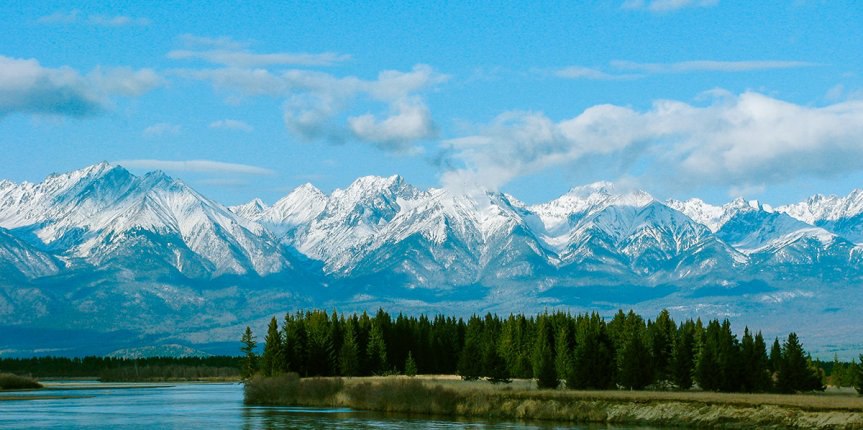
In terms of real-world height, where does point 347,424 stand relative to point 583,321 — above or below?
below

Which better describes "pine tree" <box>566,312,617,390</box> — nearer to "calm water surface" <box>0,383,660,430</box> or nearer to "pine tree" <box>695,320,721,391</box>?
"pine tree" <box>695,320,721,391</box>

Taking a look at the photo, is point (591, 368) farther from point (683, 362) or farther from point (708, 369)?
point (708, 369)

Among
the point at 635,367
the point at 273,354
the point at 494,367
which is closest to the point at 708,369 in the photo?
the point at 635,367

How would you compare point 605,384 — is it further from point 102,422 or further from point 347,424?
point 102,422

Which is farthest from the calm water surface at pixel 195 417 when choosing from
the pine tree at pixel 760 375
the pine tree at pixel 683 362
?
the pine tree at pixel 683 362

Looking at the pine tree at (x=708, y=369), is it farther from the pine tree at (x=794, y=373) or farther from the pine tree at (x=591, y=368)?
the pine tree at (x=591, y=368)

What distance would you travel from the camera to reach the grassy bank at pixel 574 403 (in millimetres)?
113463

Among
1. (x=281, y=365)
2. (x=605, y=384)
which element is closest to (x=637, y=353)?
(x=605, y=384)

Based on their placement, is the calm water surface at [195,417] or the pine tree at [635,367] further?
the pine tree at [635,367]

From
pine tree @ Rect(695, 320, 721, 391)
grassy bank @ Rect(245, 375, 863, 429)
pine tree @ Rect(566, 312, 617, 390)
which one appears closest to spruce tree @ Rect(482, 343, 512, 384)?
grassy bank @ Rect(245, 375, 863, 429)

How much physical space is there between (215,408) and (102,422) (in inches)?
1130

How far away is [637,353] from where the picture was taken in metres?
156

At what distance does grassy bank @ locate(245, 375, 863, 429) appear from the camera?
113463mm

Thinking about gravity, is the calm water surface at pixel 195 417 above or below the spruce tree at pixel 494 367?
below
